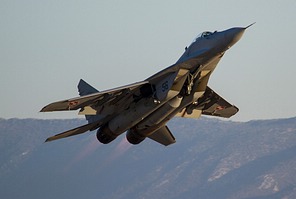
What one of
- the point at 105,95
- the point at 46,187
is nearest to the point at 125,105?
the point at 105,95

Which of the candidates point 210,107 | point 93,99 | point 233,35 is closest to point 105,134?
point 93,99

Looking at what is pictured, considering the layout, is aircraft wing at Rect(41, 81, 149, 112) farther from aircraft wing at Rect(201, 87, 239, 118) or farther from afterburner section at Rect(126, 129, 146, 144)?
aircraft wing at Rect(201, 87, 239, 118)

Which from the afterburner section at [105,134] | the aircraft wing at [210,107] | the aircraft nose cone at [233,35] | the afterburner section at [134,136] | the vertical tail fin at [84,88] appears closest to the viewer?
the aircraft nose cone at [233,35]

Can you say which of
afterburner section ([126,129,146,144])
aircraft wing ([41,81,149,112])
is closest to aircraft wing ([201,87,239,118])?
afterburner section ([126,129,146,144])

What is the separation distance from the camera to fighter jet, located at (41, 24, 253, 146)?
38094 mm

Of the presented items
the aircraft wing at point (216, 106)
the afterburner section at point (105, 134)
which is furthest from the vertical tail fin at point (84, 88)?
the aircraft wing at point (216, 106)

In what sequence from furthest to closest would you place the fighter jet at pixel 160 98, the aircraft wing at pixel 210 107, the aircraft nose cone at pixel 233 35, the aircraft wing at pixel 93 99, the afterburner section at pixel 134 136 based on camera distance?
the aircraft wing at pixel 210 107 < the afterburner section at pixel 134 136 < the aircraft wing at pixel 93 99 < the fighter jet at pixel 160 98 < the aircraft nose cone at pixel 233 35

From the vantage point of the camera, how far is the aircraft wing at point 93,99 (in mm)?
39406

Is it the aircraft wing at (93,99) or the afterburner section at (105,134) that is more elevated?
the aircraft wing at (93,99)

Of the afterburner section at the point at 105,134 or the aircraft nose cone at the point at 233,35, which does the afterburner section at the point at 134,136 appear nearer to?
the afterburner section at the point at 105,134

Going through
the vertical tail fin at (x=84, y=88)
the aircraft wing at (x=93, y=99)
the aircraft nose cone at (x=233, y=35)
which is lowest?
the vertical tail fin at (x=84, y=88)

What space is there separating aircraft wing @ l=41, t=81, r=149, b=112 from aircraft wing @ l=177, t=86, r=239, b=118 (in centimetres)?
486

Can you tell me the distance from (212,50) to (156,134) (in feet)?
33.2

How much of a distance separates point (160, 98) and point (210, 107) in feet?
21.0
